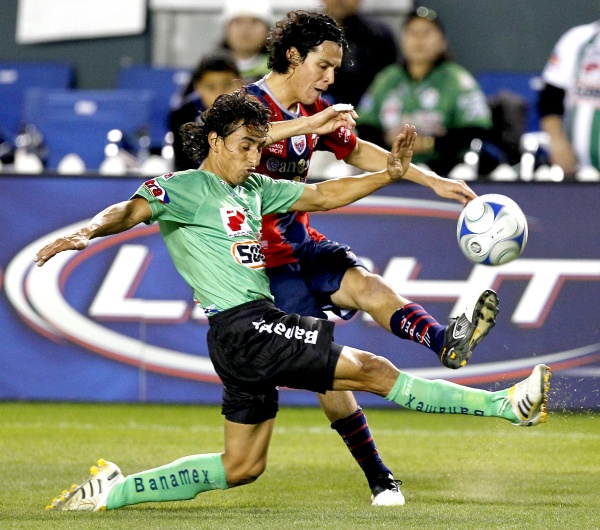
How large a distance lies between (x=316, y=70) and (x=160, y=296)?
11.8ft

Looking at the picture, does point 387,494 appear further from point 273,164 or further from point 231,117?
point 231,117

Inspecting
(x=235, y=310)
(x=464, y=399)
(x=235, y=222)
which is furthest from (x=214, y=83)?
(x=464, y=399)

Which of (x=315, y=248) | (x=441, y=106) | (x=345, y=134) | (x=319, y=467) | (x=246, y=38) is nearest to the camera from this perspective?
(x=315, y=248)

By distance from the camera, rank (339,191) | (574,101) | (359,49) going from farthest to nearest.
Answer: (359,49), (574,101), (339,191)

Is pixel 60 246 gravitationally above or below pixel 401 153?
below

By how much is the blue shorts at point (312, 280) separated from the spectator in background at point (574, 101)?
13.1ft

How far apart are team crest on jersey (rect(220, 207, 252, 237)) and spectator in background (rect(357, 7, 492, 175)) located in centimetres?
454

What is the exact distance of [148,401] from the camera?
920 cm

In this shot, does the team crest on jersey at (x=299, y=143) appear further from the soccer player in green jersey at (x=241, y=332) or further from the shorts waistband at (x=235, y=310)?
the shorts waistband at (x=235, y=310)

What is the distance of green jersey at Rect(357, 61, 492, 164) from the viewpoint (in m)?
9.92

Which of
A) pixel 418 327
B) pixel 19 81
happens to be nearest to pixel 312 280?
pixel 418 327

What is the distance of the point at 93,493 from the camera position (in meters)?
5.57

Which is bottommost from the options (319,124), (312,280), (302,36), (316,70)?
(312,280)

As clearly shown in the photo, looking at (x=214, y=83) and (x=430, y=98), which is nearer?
(x=214, y=83)
